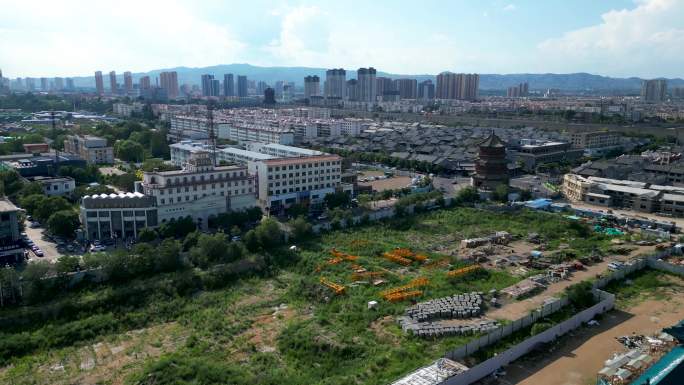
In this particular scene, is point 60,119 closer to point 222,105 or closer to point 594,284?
point 222,105

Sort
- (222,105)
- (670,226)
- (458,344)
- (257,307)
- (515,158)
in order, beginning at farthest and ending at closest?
(222,105)
(515,158)
(670,226)
(257,307)
(458,344)

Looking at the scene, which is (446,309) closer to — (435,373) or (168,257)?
(435,373)

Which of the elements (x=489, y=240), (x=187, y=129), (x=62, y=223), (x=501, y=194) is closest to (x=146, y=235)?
(x=62, y=223)

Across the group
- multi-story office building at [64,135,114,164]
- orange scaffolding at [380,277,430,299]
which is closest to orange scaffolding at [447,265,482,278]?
orange scaffolding at [380,277,430,299]

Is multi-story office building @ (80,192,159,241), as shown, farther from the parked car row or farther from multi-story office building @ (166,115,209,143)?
multi-story office building @ (166,115,209,143)

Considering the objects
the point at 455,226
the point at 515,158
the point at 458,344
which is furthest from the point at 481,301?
the point at 515,158

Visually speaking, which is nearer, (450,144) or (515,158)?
(515,158)
